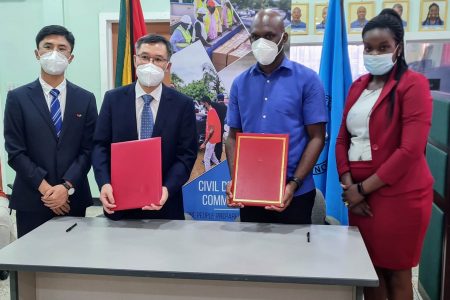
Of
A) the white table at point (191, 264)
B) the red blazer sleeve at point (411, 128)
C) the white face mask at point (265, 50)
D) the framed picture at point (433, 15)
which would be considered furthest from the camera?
the framed picture at point (433, 15)

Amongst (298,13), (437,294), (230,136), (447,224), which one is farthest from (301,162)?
(298,13)

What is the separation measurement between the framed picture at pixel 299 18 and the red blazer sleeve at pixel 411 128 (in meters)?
2.97

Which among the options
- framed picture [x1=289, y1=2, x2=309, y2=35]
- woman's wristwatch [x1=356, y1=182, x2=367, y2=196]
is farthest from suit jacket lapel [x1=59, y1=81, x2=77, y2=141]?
framed picture [x1=289, y1=2, x2=309, y2=35]

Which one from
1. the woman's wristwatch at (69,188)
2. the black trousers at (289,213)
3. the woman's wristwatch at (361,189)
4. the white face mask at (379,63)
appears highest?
the white face mask at (379,63)

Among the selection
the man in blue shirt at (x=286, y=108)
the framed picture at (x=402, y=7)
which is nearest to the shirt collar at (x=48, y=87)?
the man in blue shirt at (x=286, y=108)

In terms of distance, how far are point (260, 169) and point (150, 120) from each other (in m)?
0.61

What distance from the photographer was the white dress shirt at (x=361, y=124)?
1.98 meters

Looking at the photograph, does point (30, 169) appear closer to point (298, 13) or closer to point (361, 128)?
point (361, 128)

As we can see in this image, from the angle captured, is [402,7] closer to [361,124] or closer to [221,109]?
[221,109]

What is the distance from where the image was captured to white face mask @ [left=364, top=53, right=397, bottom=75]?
1.93m

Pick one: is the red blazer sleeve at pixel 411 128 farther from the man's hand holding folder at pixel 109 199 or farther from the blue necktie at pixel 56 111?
the blue necktie at pixel 56 111

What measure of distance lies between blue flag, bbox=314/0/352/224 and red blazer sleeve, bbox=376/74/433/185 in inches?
52.6

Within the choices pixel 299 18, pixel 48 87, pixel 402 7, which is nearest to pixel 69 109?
pixel 48 87

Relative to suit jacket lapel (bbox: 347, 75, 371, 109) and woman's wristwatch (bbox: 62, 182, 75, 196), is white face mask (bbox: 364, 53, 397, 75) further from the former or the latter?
woman's wristwatch (bbox: 62, 182, 75, 196)
